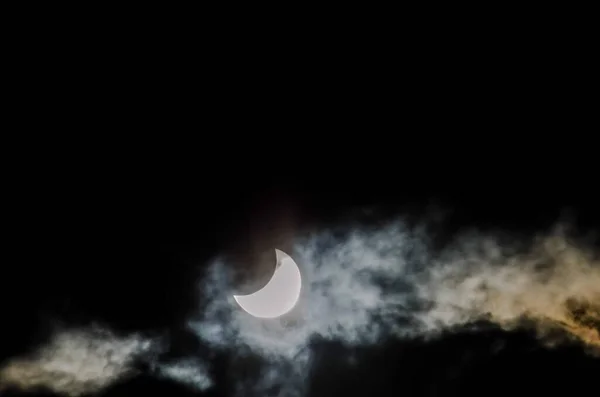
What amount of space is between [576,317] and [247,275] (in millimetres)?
10945

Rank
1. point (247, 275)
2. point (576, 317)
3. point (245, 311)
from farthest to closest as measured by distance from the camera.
A: point (245, 311), point (247, 275), point (576, 317)

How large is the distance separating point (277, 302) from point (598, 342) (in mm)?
10639

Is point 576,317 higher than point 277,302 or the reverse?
the reverse

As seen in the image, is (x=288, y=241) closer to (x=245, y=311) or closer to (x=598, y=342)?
(x=245, y=311)

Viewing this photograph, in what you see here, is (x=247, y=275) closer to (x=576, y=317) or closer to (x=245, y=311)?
→ (x=245, y=311)

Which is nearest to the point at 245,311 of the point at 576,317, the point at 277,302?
the point at 277,302

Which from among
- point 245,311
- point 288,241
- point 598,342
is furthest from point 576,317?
point 245,311

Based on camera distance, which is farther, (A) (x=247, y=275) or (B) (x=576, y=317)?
(A) (x=247, y=275)

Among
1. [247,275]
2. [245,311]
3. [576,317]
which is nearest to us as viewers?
[576,317]

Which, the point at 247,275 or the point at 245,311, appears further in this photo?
the point at 245,311

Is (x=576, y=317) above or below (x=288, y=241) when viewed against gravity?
below

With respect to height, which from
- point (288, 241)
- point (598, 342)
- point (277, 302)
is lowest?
point (598, 342)

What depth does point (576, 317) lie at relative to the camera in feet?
55.0

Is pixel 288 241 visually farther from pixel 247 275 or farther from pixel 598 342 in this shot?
pixel 598 342
